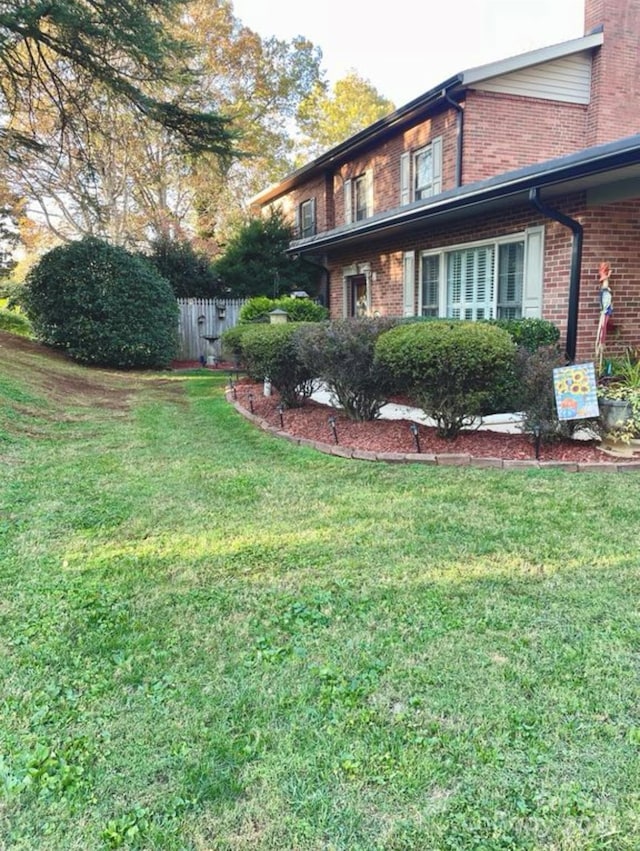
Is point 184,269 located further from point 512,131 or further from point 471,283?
point 471,283

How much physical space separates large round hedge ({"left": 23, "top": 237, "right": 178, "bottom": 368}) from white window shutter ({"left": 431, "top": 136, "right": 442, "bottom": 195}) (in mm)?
7127

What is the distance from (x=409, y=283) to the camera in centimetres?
1128

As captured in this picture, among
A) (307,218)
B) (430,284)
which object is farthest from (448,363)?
(307,218)

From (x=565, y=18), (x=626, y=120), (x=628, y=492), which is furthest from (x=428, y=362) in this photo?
(x=565, y=18)

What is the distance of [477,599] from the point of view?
287 cm

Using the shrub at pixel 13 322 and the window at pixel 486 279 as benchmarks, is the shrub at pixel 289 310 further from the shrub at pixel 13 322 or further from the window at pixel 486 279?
the shrub at pixel 13 322

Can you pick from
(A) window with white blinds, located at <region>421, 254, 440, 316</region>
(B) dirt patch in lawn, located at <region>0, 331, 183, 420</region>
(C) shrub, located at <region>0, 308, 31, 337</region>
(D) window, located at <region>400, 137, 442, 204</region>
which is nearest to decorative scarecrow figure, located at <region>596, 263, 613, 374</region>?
(A) window with white blinds, located at <region>421, 254, 440, 316</region>

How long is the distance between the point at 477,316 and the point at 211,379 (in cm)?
638

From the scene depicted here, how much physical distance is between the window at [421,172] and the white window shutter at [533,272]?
386cm

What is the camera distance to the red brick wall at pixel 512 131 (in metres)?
10.8

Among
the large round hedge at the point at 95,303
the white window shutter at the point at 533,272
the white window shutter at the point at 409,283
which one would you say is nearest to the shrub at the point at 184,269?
the large round hedge at the point at 95,303

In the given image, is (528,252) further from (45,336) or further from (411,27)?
(411,27)

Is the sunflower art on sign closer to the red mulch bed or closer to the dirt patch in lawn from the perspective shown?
the red mulch bed

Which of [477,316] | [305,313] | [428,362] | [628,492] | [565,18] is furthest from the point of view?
[565,18]
